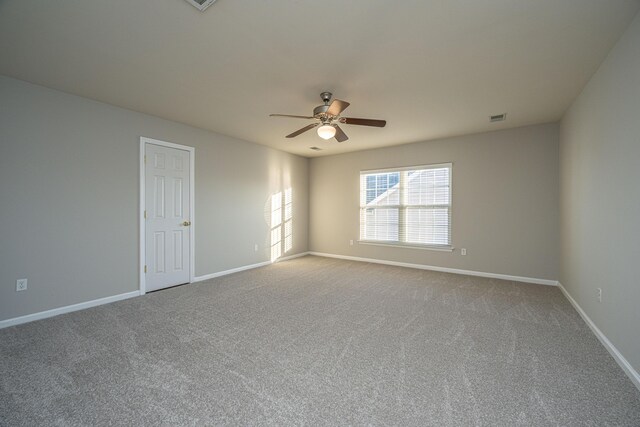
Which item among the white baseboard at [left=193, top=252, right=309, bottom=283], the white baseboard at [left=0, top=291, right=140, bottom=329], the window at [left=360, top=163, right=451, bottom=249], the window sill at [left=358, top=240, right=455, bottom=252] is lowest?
the white baseboard at [left=0, top=291, right=140, bottom=329]

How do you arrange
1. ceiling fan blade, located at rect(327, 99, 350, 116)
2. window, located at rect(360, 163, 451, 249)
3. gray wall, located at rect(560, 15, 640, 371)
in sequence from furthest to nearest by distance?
window, located at rect(360, 163, 451, 249)
ceiling fan blade, located at rect(327, 99, 350, 116)
gray wall, located at rect(560, 15, 640, 371)

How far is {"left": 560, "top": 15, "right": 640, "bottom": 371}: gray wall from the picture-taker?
1975 mm

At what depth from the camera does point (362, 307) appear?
3361 mm

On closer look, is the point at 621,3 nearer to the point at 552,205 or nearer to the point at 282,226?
the point at 552,205

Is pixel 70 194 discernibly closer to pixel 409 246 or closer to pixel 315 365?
pixel 315 365

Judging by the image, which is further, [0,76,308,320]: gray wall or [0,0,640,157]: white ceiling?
[0,76,308,320]: gray wall

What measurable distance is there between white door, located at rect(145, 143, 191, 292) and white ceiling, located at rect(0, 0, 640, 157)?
75 centimetres

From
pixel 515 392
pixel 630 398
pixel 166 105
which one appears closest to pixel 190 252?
pixel 166 105

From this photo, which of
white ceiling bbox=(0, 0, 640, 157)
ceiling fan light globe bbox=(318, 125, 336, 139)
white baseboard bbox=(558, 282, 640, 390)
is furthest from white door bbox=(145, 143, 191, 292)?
white baseboard bbox=(558, 282, 640, 390)

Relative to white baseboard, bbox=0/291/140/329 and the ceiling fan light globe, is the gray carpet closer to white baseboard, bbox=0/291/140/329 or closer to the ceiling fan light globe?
white baseboard, bbox=0/291/140/329

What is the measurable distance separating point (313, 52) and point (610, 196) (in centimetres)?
287

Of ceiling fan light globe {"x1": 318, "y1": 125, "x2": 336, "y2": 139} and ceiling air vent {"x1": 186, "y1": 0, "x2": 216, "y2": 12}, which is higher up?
ceiling air vent {"x1": 186, "y1": 0, "x2": 216, "y2": 12}

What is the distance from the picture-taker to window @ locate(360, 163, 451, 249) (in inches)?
207

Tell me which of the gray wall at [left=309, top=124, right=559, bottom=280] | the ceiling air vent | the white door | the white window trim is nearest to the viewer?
the ceiling air vent
